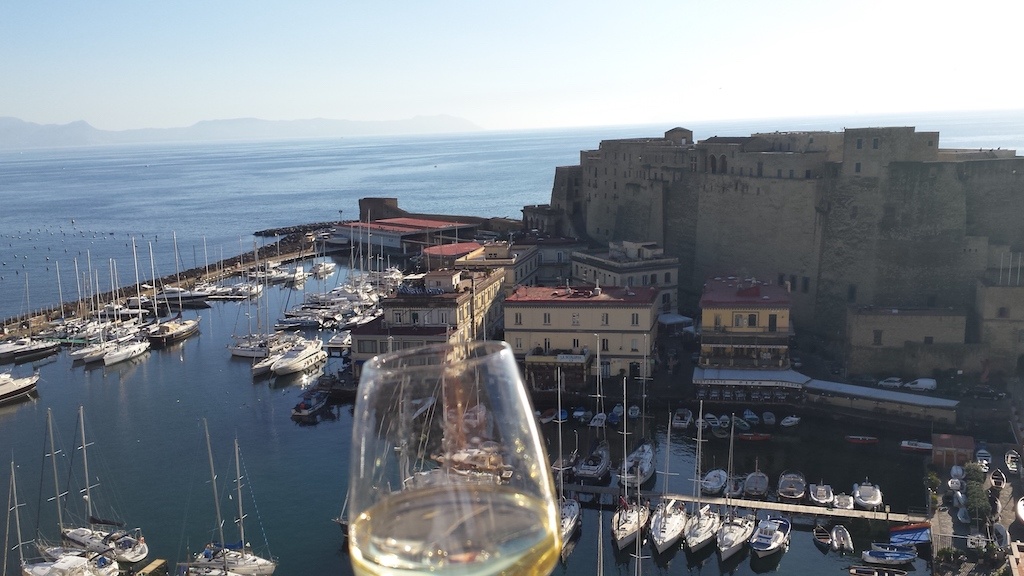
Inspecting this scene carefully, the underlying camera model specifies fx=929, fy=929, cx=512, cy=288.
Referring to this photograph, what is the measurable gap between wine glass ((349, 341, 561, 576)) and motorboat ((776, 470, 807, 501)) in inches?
673

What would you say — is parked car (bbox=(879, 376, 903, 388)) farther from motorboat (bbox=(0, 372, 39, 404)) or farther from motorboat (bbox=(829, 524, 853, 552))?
motorboat (bbox=(0, 372, 39, 404))

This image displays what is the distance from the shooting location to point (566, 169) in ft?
132

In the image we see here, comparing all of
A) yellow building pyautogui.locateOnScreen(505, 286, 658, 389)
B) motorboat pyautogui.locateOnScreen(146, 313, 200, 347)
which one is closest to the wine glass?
yellow building pyautogui.locateOnScreen(505, 286, 658, 389)

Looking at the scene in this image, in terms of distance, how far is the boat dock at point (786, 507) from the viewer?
16625 millimetres

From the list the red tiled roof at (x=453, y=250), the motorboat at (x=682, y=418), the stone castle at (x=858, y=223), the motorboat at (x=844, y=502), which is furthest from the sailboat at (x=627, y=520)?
the red tiled roof at (x=453, y=250)

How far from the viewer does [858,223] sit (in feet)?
84.7

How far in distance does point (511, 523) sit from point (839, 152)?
29163 mm

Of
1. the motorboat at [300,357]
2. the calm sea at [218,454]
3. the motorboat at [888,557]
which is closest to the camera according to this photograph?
the motorboat at [888,557]

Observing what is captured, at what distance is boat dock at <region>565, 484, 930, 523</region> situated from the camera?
54.5 feet

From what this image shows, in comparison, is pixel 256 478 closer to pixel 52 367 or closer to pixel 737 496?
pixel 737 496

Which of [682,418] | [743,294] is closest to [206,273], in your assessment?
[743,294]

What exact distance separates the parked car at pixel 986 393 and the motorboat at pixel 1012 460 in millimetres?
2722

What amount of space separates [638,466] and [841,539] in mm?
3850

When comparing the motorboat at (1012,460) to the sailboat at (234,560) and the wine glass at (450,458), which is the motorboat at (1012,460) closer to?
the sailboat at (234,560)
